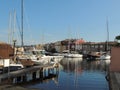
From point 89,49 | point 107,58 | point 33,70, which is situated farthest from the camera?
point 89,49

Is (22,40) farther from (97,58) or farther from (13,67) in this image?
(97,58)

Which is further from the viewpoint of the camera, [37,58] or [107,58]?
[107,58]

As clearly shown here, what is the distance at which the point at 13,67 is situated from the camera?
40688mm

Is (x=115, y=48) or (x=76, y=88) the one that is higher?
(x=115, y=48)

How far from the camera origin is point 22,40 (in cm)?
5559

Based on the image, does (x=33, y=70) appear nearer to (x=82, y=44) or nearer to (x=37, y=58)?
(x=37, y=58)

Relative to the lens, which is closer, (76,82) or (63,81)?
(76,82)

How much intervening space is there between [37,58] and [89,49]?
114255 millimetres

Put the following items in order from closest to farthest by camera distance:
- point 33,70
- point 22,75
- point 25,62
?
point 22,75 → point 33,70 → point 25,62

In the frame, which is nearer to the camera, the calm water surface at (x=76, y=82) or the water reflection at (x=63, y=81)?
the calm water surface at (x=76, y=82)

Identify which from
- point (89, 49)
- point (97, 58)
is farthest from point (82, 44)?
point (97, 58)

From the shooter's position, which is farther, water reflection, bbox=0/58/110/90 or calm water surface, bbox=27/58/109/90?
water reflection, bbox=0/58/110/90

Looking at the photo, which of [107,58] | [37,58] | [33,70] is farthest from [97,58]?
[33,70]

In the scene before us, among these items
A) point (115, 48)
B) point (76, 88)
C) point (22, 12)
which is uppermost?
point (22, 12)
